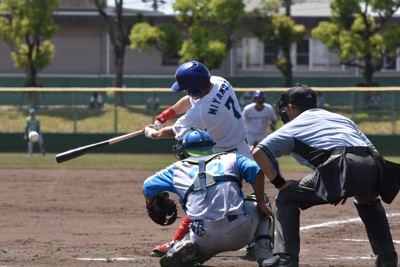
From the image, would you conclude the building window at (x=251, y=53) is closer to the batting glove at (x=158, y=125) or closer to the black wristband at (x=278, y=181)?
the batting glove at (x=158, y=125)

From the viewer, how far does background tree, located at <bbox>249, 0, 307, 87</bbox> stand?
4181 cm

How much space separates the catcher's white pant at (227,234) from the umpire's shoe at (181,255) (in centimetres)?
6

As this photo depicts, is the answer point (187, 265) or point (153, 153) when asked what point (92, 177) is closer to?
point (153, 153)

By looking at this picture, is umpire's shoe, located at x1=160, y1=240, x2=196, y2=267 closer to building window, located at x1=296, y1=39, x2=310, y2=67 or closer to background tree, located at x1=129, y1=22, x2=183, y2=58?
background tree, located at x1=129, y1=22, x2=183, y2=58

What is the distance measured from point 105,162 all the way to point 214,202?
1944 centimetres

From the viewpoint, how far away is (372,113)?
97.2 feet

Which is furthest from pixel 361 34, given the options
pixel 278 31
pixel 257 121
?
pixel 257 121

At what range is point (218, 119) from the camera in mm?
8633

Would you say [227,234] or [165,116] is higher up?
[165,116]

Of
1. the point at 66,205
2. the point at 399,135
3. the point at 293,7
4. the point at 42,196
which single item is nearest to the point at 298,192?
the point at 66,205

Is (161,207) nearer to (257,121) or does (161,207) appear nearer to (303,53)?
(257,121)

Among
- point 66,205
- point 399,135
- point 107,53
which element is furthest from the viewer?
point 107,53

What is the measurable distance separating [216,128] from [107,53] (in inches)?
1564

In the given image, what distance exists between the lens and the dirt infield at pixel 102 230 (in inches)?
343
